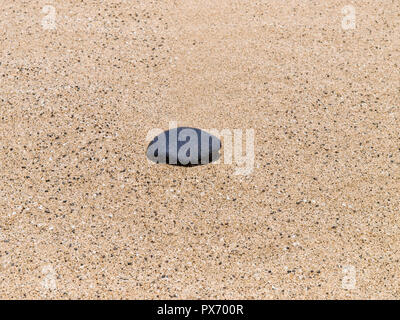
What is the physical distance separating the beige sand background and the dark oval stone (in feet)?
0.37

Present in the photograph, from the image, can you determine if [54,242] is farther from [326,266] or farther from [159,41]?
[159,41]

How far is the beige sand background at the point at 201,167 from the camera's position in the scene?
372cm

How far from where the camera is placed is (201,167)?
14.7 feet

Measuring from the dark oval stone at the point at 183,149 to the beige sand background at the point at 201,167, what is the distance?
11cm

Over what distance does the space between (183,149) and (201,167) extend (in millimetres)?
257

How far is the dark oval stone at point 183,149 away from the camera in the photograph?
4.43 m

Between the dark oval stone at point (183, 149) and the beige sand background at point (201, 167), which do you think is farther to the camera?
the dark oval stone at point (183, 149)

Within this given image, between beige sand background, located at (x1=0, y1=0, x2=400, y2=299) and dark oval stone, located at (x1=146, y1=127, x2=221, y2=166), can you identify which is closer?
beige sand background, located at (x1=0, y1=0, x2=400, y2=299)

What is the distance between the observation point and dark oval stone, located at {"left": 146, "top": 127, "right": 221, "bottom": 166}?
4430mm

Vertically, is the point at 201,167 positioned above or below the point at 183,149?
below

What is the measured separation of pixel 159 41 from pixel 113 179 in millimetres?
2289
